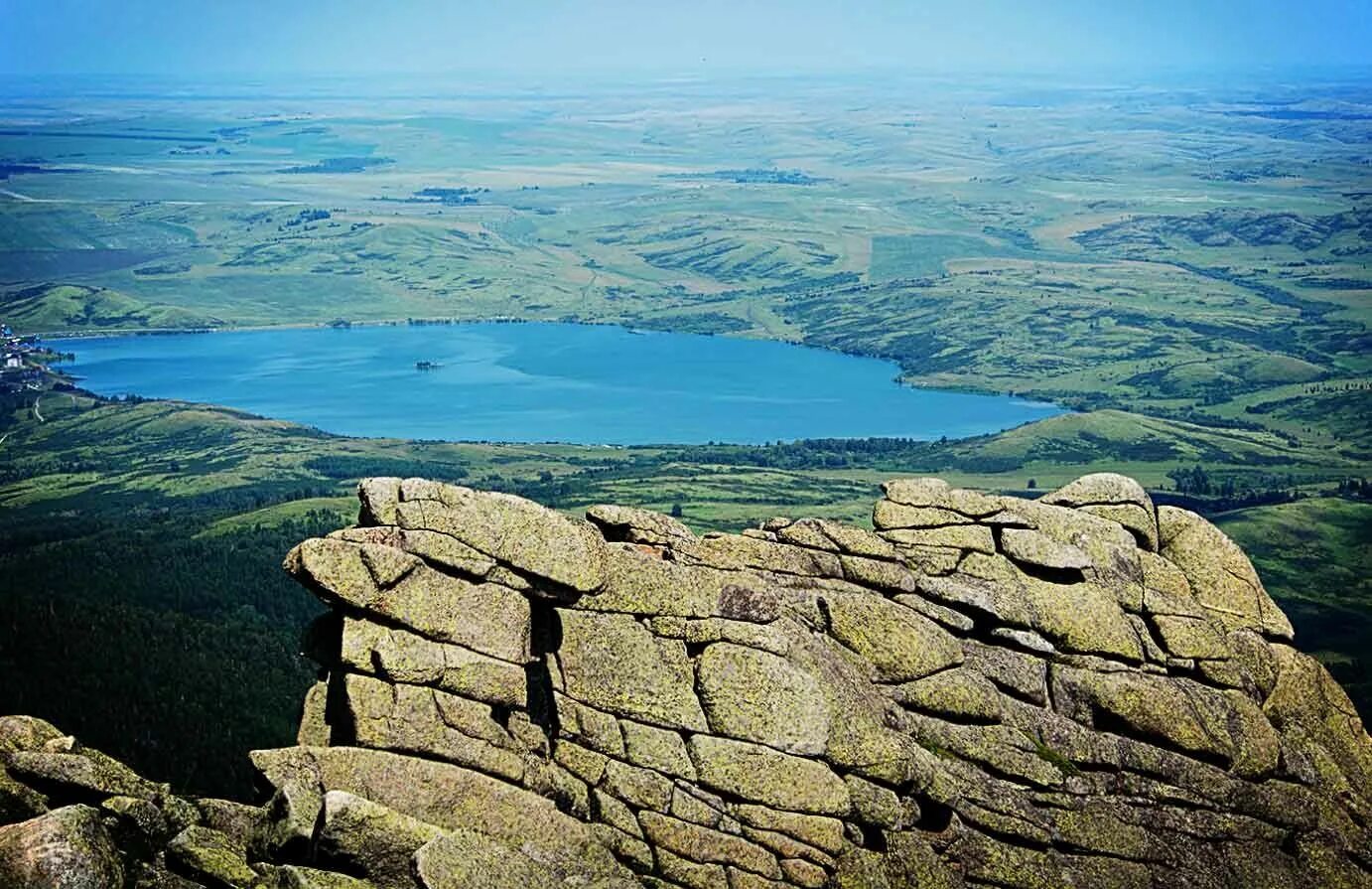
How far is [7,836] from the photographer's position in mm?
25719

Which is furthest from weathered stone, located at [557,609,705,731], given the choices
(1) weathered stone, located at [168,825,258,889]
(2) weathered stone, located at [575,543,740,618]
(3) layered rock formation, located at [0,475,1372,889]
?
(1) weathered stone, located at [168,825,258,889]

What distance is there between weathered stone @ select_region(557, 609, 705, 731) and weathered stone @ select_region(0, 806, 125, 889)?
37.6 feet

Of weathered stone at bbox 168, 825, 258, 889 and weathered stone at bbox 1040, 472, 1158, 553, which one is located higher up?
weathered stone at bbox 1040, 472, 1158, 553

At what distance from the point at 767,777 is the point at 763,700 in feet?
6.49

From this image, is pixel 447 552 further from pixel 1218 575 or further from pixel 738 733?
pixel 1218 575

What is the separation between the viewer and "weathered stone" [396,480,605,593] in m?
35.1

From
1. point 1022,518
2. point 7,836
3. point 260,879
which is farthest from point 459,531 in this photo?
point 1022,518

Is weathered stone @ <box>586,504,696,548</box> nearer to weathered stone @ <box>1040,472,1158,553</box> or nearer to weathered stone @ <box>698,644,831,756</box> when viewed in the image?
weathered stone @ <box>698,644,831,756</box>

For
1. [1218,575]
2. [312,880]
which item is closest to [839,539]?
[1218,575]

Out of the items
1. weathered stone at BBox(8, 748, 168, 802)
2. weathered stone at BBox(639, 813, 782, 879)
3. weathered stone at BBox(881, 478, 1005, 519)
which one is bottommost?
weathered stone at BBox(639, 813, 782, 879)

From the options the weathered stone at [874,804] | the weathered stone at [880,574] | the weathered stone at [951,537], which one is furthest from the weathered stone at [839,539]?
the weathered stone at [874,804]

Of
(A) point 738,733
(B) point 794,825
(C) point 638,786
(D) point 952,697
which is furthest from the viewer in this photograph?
(D) point 952,697

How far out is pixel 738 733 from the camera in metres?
32.9

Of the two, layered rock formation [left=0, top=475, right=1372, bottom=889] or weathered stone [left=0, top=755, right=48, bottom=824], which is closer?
weathered stone [left=0, top=755, right=48, bottom=824]
